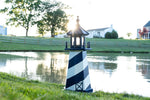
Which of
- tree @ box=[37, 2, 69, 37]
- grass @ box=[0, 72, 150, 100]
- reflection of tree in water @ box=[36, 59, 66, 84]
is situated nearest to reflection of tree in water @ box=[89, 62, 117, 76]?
reflection of tree in water @ box=[36, 59, 66, 84]

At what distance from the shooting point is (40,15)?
55156 millimetres

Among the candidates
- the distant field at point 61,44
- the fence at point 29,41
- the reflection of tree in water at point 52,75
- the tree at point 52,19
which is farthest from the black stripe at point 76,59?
the tree at point 52,19

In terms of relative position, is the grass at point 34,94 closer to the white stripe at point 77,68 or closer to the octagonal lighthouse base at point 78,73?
the octagonal lighthouse base at point 78,73

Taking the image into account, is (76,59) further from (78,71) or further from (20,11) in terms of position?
(20,11)

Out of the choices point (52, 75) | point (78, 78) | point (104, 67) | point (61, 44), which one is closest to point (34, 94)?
point (78, 78)

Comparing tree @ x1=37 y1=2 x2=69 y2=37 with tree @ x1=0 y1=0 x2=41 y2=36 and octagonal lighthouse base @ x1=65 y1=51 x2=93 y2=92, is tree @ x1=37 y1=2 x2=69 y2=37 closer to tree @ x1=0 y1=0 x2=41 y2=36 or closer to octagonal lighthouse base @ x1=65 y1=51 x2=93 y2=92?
tree @ x1=0 y1=0 x2=41 y2=36

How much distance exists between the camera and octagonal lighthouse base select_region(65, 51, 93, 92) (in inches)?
238

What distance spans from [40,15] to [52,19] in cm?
338

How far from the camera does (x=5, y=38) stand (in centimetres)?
4219

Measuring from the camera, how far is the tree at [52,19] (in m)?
55.9

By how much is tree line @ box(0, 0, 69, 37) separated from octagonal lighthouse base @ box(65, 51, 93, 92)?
151ft

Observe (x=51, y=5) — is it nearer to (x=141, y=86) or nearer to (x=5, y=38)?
(x=5, y=38)

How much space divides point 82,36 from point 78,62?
0.98 m

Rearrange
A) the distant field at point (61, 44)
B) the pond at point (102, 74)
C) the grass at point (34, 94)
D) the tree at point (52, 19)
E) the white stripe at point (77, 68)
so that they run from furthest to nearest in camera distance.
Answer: the tree at point (52, 19) < the distant field at point (61, 44) < the pond at point (102, 74) < the white stripe at point (77, 68) < the grass at point (34, 94)
